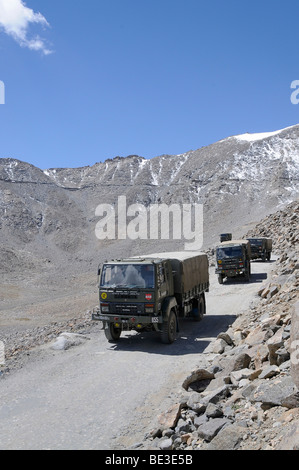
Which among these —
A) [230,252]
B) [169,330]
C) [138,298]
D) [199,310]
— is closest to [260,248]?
[230,252]

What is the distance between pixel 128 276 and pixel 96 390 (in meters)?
4.43

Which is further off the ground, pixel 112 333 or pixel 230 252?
pixel 230 252

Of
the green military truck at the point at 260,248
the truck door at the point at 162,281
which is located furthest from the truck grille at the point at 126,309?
the green military truck at the point at 260,248

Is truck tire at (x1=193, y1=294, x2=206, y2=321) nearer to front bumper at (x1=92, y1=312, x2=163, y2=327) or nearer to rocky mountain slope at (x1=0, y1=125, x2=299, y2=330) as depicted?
front bumper at (x1=92, y1=312, x2=163, y2=327)

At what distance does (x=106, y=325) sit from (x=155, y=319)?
1.91m

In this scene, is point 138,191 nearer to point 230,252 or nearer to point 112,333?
point 230,252

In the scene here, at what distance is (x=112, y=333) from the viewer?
13.6m

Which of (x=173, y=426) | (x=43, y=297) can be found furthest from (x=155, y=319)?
(x=43, y=297)

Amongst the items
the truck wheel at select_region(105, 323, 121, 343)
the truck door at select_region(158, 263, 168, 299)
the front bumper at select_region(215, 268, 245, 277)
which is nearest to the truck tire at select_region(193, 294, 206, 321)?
the truck door at select_region(158, 263, 168, 299)

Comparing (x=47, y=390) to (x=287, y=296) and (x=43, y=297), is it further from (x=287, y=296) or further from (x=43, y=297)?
(x=43, y=297)

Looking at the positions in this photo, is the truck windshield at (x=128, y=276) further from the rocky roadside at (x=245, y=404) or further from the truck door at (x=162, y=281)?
the rocky roadside at (x=245, y=404)

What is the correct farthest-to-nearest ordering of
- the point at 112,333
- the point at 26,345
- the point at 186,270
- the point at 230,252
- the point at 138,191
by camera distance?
1. the point at 138,191
2. the point at 230,252
3. the point at 186,270
4. the point at 26,345
5. the point at 112,333

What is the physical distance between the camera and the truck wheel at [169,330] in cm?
1307

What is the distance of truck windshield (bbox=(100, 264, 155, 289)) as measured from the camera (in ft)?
42.3
